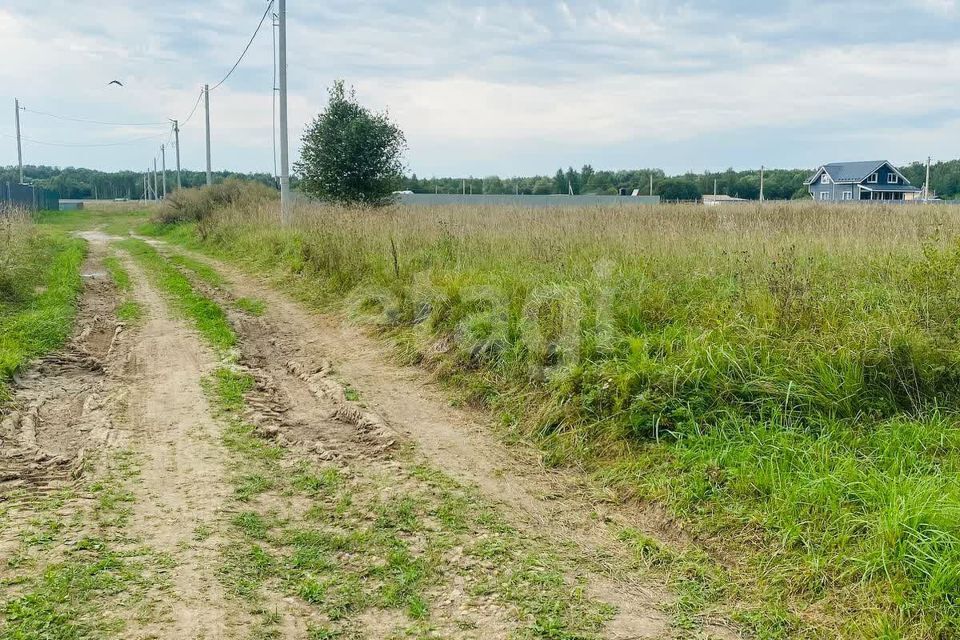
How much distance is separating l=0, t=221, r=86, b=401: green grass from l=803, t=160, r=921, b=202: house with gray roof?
50993mm

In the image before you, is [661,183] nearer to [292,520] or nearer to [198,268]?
[198,268]

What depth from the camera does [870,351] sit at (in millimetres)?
5629

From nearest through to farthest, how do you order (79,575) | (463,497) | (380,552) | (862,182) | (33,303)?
(79,575) → (380,552) → (463,497) → (33,303) → (862,182)

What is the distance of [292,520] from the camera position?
14.6 feet

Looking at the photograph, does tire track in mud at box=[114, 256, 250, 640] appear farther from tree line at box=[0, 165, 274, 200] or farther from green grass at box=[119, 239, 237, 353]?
tree line at box=[0, 165, 274, 200]

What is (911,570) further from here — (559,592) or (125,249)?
(125,249)

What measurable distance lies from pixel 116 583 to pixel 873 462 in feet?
14.0

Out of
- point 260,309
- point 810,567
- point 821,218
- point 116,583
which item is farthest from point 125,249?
point 810,567

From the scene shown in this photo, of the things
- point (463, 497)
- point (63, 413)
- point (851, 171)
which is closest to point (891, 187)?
point (851, 171)

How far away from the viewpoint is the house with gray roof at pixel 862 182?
179ft

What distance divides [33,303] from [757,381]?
1011 cm

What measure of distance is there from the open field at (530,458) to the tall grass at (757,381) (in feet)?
0.08

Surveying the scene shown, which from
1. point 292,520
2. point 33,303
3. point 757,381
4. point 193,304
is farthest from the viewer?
point 193,304

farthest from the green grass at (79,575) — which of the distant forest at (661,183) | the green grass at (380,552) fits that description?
the distant forest at (661,183)
